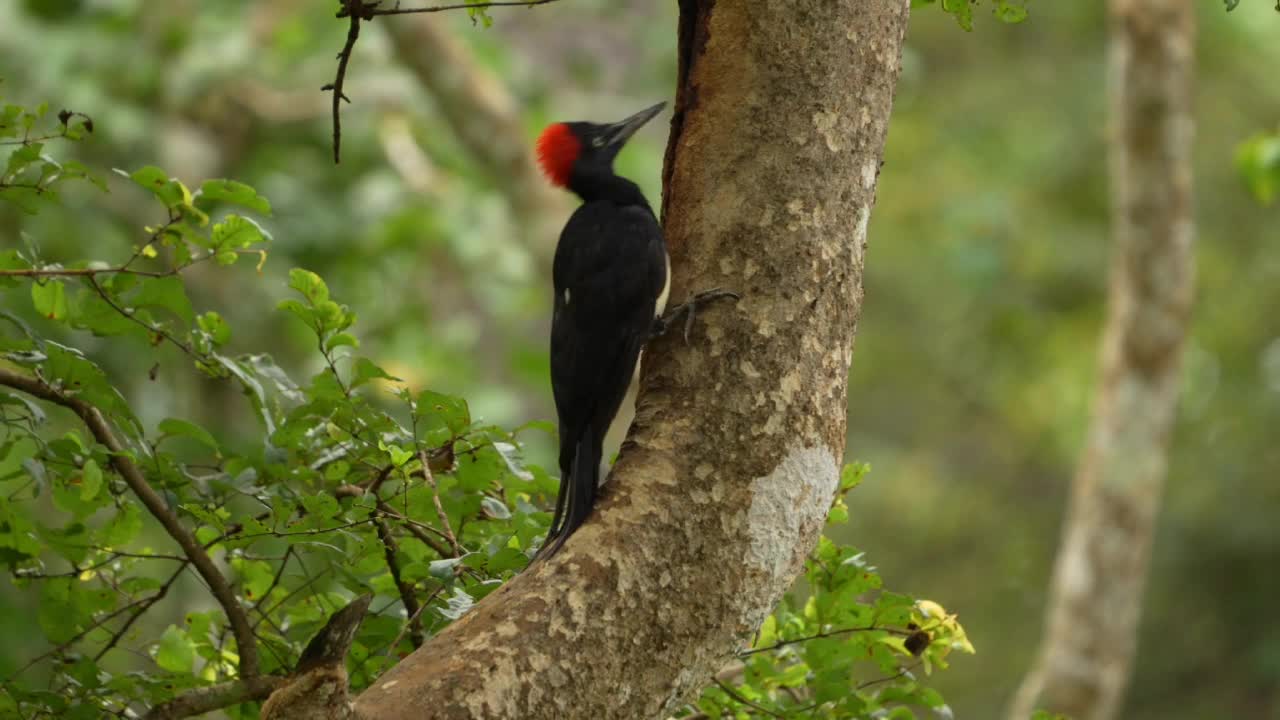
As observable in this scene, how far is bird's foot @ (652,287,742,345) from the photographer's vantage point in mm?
2240

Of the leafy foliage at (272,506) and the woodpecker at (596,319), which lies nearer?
the leafy foliage at (272,506)

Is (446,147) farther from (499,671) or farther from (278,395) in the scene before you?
(499,671)

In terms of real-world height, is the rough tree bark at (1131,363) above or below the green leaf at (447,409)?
above

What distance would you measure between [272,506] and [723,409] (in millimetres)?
663

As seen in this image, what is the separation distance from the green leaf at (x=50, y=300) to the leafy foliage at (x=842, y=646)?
111 cm

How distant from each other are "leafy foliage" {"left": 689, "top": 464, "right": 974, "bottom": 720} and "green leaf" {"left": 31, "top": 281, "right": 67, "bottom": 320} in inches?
43.6

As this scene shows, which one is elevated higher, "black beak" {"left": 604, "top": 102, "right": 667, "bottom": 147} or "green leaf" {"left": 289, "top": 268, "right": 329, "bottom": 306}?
"black beak" {"left": 604, "top": 102, "right": 667, "bottom": 147}

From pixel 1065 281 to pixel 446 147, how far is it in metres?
5.31

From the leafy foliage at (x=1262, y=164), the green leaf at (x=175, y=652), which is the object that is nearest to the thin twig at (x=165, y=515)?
the green leaf at (x=175, y=652)

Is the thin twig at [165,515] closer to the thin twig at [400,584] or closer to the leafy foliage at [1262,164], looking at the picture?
the thin twig at [400,584]

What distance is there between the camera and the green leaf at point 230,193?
206 cm

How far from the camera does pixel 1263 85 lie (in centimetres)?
1102

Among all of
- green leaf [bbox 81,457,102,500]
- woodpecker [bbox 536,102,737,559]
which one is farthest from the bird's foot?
green leaf [bbox 81,457,102,500]

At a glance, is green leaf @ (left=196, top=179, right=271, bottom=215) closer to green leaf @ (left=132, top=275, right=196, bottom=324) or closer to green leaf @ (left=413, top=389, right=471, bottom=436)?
green leaf @ (left=132, top=275, right=196, bottom=324)
